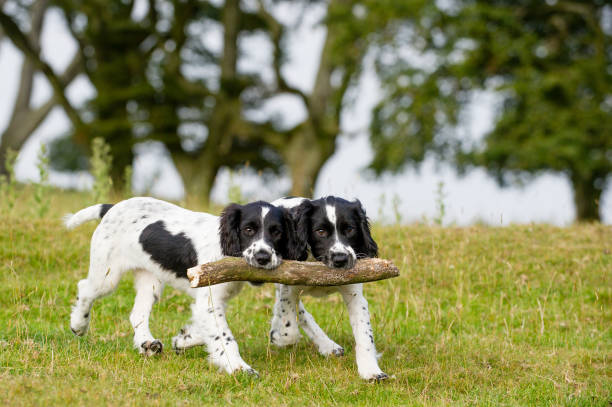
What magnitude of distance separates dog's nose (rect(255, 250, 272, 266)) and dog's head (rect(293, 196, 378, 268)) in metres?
0.43

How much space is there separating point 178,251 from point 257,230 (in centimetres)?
94

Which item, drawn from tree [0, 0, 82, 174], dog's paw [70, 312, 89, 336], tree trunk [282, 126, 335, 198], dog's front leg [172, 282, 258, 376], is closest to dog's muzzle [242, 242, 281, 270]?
dog's front leg [172, 282, 258, 376]

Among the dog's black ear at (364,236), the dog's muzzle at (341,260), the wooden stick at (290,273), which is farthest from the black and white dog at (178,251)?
the dog's black ear at (364,236)

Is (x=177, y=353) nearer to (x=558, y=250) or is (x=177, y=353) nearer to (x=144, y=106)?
(x=558, y=250)

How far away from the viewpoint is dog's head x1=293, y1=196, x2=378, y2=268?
462 centimetres

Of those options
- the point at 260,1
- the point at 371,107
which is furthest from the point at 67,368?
the point at 260,1

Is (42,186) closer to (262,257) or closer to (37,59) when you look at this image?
(262,257)

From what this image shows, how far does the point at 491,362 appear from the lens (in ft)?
18.2

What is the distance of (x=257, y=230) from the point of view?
15.2ft

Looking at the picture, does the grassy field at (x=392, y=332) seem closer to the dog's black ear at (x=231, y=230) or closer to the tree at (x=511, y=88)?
the dog's black ear at (x=231, y=230)

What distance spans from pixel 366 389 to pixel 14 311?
3.80 metres

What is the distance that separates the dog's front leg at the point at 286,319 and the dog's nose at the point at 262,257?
938 mm

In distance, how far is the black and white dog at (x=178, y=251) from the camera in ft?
15.4

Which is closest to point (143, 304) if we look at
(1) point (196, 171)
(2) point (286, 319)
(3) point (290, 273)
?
(2) point (286, 319)
